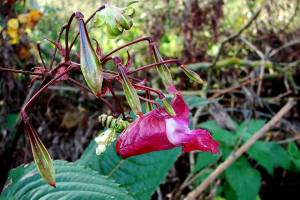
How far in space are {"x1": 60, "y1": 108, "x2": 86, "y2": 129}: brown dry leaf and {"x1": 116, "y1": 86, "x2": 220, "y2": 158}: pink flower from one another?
1.42 metres

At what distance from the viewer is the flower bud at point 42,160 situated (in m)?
0.46

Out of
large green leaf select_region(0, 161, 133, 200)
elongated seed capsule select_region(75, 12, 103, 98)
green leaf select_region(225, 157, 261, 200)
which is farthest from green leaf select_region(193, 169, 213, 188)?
elongated seed capsule select_region(75, 12, 103, 98)

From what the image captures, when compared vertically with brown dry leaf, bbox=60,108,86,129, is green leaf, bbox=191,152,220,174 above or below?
below

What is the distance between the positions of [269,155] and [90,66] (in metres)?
1.38

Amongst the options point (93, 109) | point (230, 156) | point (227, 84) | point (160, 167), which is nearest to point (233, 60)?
point (227, 84)

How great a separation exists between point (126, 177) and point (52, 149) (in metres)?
0.97

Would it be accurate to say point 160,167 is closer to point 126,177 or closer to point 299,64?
point 126,177

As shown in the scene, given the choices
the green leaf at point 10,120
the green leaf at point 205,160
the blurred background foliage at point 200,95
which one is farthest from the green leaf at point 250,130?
the green leaf at point 10,120

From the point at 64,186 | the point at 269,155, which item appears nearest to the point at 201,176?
the point at 269,155

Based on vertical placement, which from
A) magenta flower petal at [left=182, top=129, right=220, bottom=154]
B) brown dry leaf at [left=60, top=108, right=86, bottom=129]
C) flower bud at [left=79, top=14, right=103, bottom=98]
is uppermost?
flower bud at [left=79, top=14, right=103, bottom=98]

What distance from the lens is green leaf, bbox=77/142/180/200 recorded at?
38.4 inches

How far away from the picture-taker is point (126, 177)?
99 cm

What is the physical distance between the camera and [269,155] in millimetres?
1531

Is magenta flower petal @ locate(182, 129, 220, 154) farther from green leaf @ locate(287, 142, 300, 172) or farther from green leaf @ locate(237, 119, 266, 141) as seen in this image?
green leaf @ locate(287, 142, 300, 172)
